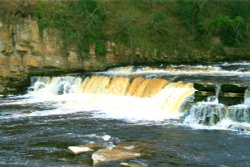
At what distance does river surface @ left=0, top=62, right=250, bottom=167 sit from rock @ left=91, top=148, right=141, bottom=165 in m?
0.22

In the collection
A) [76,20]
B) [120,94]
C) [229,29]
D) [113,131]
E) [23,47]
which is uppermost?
[76,20]

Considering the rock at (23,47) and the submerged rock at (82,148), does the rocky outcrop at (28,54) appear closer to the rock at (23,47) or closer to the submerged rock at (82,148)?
the rock at (23,47)

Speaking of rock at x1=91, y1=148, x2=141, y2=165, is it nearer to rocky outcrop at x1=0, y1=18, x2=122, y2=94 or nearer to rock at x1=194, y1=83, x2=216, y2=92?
rock at x1=194, y1=83, x2=216, y2=92

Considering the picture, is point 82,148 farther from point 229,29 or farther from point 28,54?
point 229,29

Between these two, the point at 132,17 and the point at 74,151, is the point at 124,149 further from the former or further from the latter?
the point at 132,17

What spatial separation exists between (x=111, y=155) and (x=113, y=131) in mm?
3261

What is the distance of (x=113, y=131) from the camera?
1655 centimetres

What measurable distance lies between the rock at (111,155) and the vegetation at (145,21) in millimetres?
16280

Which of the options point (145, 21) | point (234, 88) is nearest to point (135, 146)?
point (234, 88)

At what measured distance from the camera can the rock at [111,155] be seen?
1301 centimetres

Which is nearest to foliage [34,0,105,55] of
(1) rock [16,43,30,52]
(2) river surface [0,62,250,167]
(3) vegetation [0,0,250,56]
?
(3) vegetation [0,0,250,56]

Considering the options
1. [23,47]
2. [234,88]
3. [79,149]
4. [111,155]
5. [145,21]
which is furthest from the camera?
[145,21]

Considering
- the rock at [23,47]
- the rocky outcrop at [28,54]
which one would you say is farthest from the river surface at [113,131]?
the rock at [23,47]

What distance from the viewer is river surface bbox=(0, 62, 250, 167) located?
13273 mm
